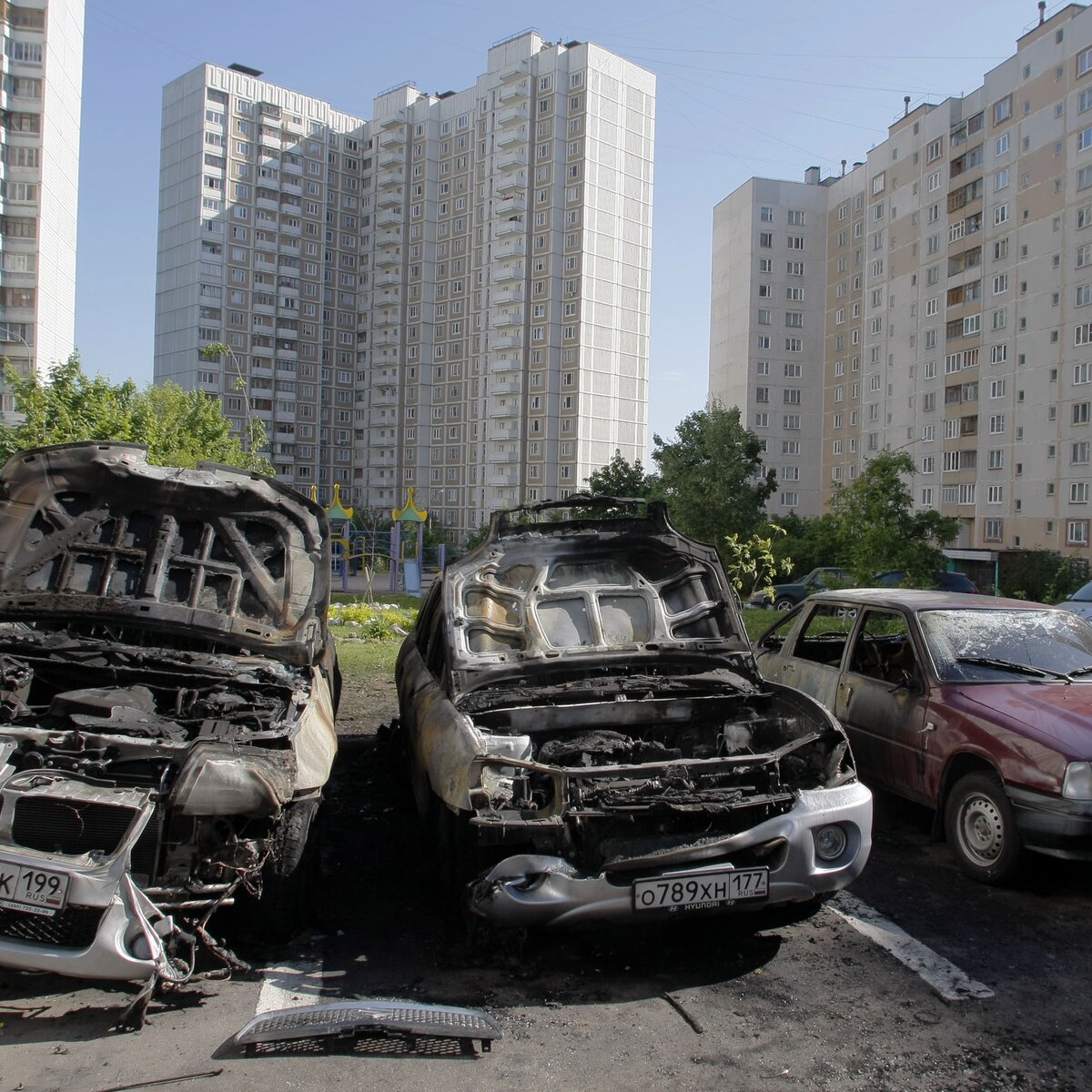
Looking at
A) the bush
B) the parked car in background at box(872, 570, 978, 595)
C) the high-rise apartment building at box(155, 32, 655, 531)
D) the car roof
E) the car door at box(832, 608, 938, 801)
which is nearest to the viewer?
the car door at box(832, 608, 938, 801)

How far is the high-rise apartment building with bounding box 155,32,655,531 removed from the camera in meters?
70.7

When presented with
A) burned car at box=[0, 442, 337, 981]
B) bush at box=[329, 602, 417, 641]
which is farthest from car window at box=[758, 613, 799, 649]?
bush at box=[329, 602, 417, 641]

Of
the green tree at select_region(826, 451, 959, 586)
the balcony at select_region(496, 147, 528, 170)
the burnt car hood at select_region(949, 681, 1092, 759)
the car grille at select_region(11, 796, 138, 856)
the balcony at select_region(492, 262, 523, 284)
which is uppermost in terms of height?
the balcony at select_region(496, 147, 528, 170)

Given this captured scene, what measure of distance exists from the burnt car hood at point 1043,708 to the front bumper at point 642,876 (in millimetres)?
1401

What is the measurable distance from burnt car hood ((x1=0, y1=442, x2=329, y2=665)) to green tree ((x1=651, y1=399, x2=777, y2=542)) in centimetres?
2995

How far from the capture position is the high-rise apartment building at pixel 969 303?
4428 centimetres

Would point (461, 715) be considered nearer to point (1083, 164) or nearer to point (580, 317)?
point (1083, 164)

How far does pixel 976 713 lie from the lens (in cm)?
540

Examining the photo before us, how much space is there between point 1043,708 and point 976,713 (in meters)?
0.34

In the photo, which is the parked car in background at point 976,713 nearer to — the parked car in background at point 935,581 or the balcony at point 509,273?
the parked car in background at point 935,581

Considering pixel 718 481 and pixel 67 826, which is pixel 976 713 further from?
pixel 718 481

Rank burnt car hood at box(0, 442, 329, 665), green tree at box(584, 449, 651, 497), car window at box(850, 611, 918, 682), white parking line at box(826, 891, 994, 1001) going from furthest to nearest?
1. green tree at box(584, 449, 651, 497)
2. car window at box(850, 611, 918, 682)
3. burnt car hood at box(0, 442, 329, 665)
4. white parking line at box(826, 891, 994, 1001)

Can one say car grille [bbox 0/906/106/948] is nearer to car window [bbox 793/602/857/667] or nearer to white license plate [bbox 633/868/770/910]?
white license plate [bbox 633/868/770/910]

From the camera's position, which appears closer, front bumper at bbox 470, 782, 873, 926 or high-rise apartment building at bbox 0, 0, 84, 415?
front bumper at bbox 470, 782, 873, 926
